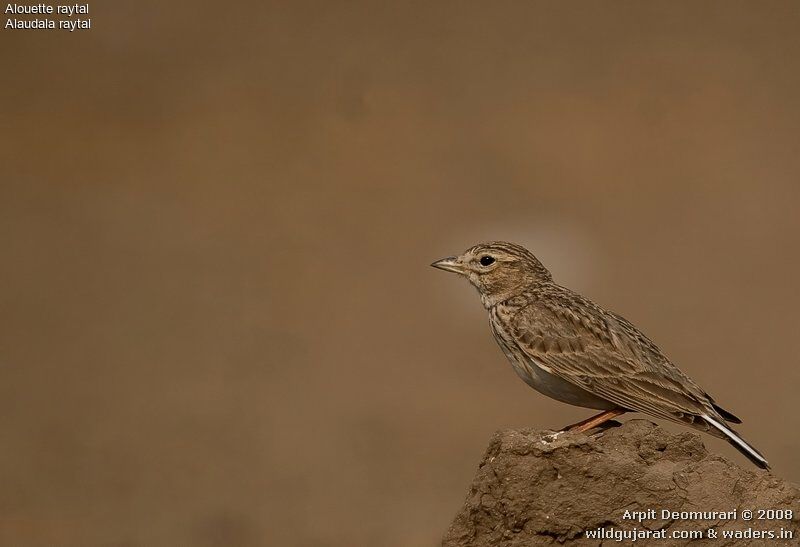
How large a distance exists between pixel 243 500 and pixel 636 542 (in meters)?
9.07

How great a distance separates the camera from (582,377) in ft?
28.9

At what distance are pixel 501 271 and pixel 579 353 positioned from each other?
1.12m

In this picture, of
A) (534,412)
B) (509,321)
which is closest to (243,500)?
(534,412)

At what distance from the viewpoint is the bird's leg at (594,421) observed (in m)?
8.49

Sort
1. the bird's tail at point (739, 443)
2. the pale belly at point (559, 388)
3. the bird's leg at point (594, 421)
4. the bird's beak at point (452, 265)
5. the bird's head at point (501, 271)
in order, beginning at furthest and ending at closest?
the bird's beak at point (452, 265) → the bird's head at point (501, 271) → the pale belly at point (559, 388) → the bird's leg at point (594, 421) → the bird's tail at point (739, 443)

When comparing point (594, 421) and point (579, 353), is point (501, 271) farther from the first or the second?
point (594, 421)

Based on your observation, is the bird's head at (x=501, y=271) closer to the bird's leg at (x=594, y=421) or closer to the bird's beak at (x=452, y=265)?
the bird's beak at (x=452, y=265)

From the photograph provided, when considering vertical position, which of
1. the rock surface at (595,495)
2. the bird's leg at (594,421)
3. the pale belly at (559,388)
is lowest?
the rock surface at (595,495)

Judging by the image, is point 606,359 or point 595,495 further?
point 606,359

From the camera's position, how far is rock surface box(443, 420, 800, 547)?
290 inches

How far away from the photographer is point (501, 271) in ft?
32.2

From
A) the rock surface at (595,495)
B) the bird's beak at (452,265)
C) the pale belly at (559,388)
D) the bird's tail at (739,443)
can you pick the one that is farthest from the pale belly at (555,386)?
the rock surface at (595,495)

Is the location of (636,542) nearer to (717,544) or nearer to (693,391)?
(717,544)

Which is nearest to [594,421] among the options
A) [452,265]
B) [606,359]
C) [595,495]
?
[606,359]
